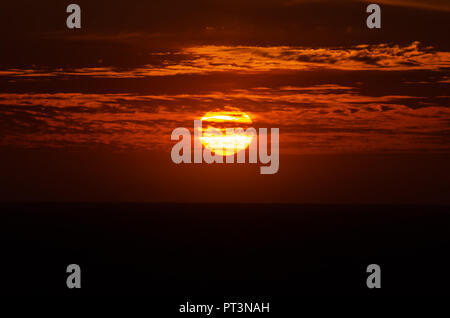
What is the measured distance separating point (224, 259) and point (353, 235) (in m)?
29.7

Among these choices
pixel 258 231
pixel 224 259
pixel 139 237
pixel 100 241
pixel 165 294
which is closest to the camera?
pixel 165 294

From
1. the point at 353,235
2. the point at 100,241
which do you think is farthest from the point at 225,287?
the point at 353,235

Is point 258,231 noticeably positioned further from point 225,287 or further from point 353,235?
point 225,287

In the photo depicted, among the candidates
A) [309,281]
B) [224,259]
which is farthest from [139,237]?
[309,281]

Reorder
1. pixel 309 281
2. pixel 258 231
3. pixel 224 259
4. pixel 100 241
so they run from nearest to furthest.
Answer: pixel 309 281, pixel 224 259, pixel 100 241, pixel 258 231

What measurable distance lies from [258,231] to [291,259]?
31.6 meters

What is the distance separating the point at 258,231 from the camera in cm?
9594
